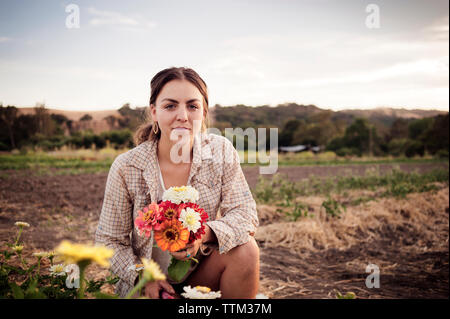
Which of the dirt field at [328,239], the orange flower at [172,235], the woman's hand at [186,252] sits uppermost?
the orange flower at [172,235]

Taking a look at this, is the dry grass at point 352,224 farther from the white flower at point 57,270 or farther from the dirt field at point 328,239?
the white flower at point 57,270

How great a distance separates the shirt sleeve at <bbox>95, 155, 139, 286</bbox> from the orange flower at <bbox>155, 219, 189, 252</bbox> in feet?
2.12

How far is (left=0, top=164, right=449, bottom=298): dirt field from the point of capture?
9.09ft

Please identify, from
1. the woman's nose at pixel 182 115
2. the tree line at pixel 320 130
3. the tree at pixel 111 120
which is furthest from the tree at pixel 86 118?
the woman's nose at pixel 182 115

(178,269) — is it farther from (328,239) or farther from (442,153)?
(442,153)

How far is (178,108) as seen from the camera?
1.72 metres

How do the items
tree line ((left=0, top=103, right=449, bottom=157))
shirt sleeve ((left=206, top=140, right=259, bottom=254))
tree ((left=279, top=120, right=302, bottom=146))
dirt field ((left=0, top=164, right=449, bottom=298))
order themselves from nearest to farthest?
shirt sleeve ((left=206, top=140, right=259, bottom=254)) < dirt field ((left=0, top=164, right=449, bottom=298)) < tree line ((left=0, top=103, right=449, bottom=157)) < tree ((left=279, top=120, right=302, bottom=146))

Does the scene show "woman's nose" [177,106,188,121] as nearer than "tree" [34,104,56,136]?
Yes

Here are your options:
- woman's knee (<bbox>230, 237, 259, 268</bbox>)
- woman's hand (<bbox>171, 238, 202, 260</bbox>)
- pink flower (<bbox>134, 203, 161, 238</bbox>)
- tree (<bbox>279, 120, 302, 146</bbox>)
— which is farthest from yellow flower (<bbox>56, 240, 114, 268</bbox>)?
tree (<bbox>279, 120, 302, 146</bbox>)

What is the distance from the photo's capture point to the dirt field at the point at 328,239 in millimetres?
2771

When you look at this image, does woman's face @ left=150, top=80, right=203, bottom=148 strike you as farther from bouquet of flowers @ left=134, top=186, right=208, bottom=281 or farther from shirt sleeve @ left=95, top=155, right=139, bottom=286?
bouquet of flowers @ left=134, top=186, right=208, bottom=281

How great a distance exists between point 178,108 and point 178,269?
837 millimetres
